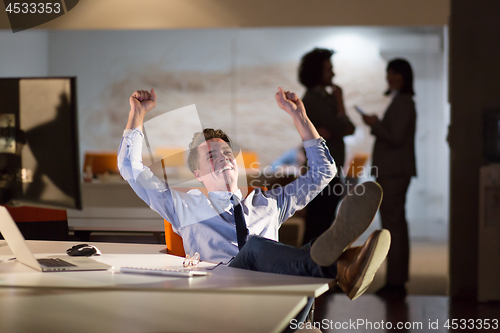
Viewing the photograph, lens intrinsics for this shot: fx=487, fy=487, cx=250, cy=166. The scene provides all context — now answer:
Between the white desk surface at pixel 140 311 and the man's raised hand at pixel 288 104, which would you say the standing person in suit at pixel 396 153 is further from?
the white desk surface at pixel 140 311

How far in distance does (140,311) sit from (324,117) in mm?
2670

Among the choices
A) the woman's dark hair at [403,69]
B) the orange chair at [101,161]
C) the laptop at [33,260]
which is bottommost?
the laptop at [33,260]

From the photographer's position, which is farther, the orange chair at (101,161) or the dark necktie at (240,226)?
the orange chair at (101,161)

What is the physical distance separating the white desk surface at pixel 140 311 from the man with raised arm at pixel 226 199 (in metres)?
0.28

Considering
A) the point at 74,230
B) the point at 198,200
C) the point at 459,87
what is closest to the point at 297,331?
the point at 198,200

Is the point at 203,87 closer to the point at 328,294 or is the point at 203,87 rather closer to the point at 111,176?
the point at 111,176

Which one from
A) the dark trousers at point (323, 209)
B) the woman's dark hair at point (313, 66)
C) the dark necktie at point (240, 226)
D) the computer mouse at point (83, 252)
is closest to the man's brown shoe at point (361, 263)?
the dark necktie at point (240, 226)

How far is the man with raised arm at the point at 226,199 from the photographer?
1.20m

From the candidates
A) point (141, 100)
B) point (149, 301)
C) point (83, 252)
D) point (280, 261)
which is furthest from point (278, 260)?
point (141, 100)

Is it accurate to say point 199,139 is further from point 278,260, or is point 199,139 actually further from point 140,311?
point 140,311

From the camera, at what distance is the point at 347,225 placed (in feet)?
3.51

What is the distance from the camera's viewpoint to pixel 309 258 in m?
1.10

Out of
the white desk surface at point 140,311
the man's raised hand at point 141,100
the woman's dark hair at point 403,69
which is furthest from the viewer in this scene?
the woman's dark hair at point 403,69

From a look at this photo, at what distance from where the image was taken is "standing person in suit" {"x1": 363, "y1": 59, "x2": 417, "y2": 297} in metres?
3.31
